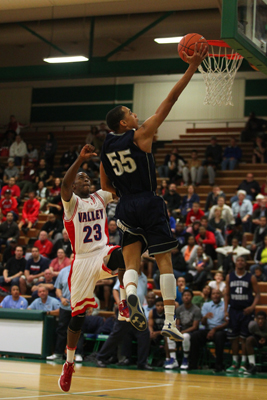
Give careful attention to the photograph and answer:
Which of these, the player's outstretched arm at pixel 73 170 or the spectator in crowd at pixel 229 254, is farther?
the spectator in crowd at pixel 229 254

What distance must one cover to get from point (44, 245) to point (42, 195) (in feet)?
14.7

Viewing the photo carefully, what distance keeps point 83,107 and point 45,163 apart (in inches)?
286

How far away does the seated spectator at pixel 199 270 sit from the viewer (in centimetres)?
1322

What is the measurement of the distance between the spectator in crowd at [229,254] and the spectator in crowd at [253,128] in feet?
30.3

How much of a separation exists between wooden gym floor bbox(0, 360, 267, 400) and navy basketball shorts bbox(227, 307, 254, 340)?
96 centimetres

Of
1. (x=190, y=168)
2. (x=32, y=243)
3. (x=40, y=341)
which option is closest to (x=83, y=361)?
(x=40, y=341)

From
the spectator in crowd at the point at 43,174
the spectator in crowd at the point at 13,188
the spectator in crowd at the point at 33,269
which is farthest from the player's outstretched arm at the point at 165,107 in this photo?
the spectator in crowd at the point at 43,174

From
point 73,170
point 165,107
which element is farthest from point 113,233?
point 165,107

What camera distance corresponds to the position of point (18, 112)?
29.6 meters

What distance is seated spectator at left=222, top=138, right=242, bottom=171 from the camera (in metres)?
20.4

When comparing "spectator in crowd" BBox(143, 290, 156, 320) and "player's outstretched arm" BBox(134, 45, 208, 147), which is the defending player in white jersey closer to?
"player's outstretched arm" BBox(134, 45, 208, 147)

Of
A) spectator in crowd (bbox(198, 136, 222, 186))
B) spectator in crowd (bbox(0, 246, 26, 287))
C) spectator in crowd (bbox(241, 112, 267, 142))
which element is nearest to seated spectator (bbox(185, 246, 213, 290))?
spectator in crowd (bbox(0, 246, 26, 287))

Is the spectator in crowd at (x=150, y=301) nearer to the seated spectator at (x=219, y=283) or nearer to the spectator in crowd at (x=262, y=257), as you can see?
the seated spectator at (x=219, y=283)

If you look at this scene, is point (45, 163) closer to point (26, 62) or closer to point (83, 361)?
point (26, 62)
